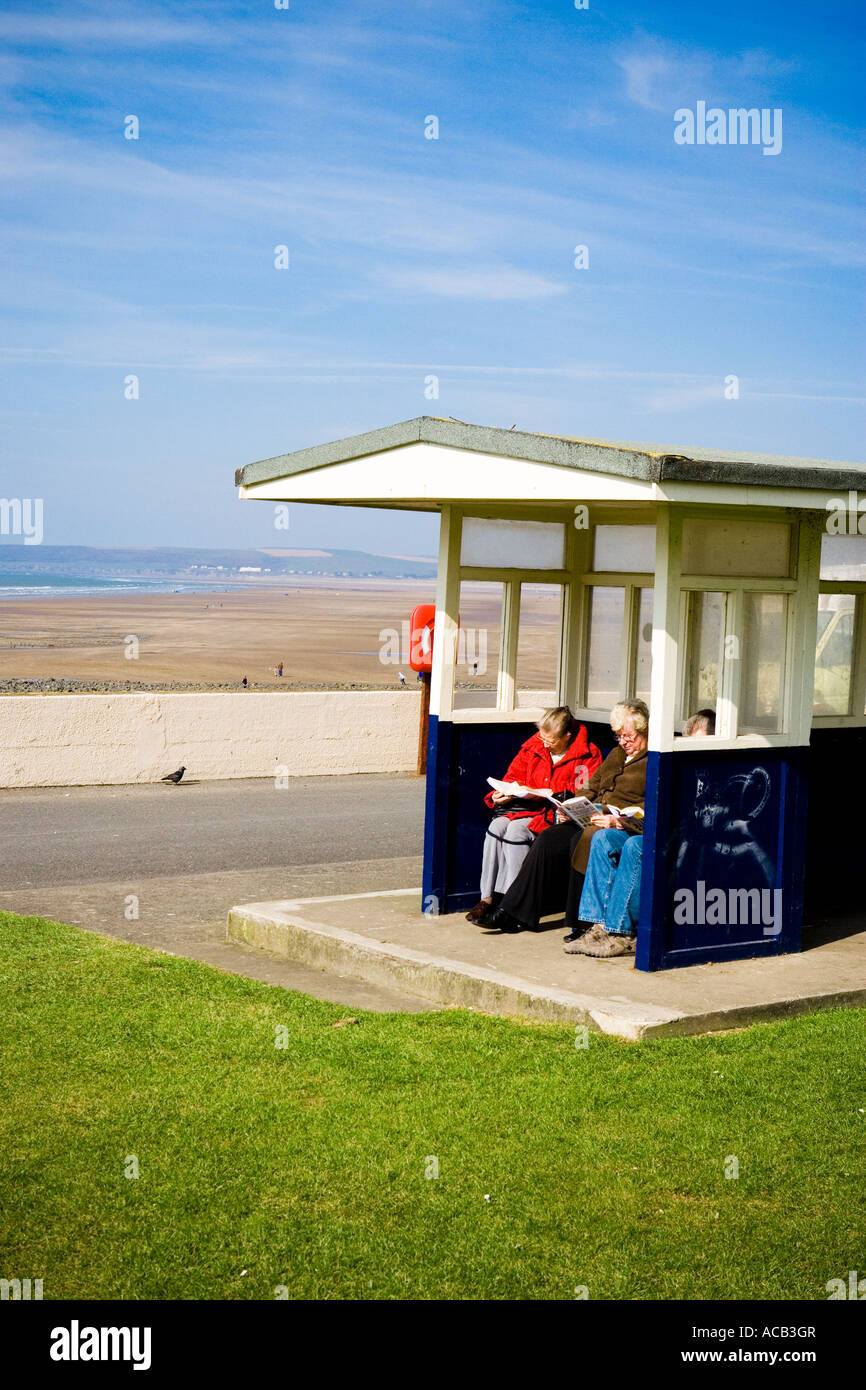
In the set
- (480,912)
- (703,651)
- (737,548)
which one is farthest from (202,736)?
(737,548)

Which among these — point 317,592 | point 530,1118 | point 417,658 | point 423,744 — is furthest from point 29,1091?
point 317,592

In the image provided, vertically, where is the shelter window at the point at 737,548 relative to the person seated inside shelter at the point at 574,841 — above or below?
above

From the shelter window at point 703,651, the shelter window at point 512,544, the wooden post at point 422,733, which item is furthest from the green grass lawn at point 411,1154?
the wooden post at point 422,733

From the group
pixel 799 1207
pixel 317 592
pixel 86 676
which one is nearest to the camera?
pixel 799 1207

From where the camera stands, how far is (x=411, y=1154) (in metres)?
5.29

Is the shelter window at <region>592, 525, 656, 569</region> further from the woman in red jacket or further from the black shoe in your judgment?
the black shoe

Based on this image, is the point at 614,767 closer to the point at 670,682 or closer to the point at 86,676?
the point at 670,682

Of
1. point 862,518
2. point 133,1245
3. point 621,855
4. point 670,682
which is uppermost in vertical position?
point 862,518

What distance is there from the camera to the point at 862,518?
8.20m

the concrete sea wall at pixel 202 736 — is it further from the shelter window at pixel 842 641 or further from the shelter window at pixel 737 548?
the shelter window at pixel 737 548

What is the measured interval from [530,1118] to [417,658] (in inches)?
387

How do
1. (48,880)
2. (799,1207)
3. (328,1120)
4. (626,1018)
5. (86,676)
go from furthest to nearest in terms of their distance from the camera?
(86,676)
(48,880)
(626,1018)
(328,1120)
(799,1207)

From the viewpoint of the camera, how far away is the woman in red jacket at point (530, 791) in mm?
8445

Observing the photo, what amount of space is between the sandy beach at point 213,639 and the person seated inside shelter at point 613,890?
2.16 m
